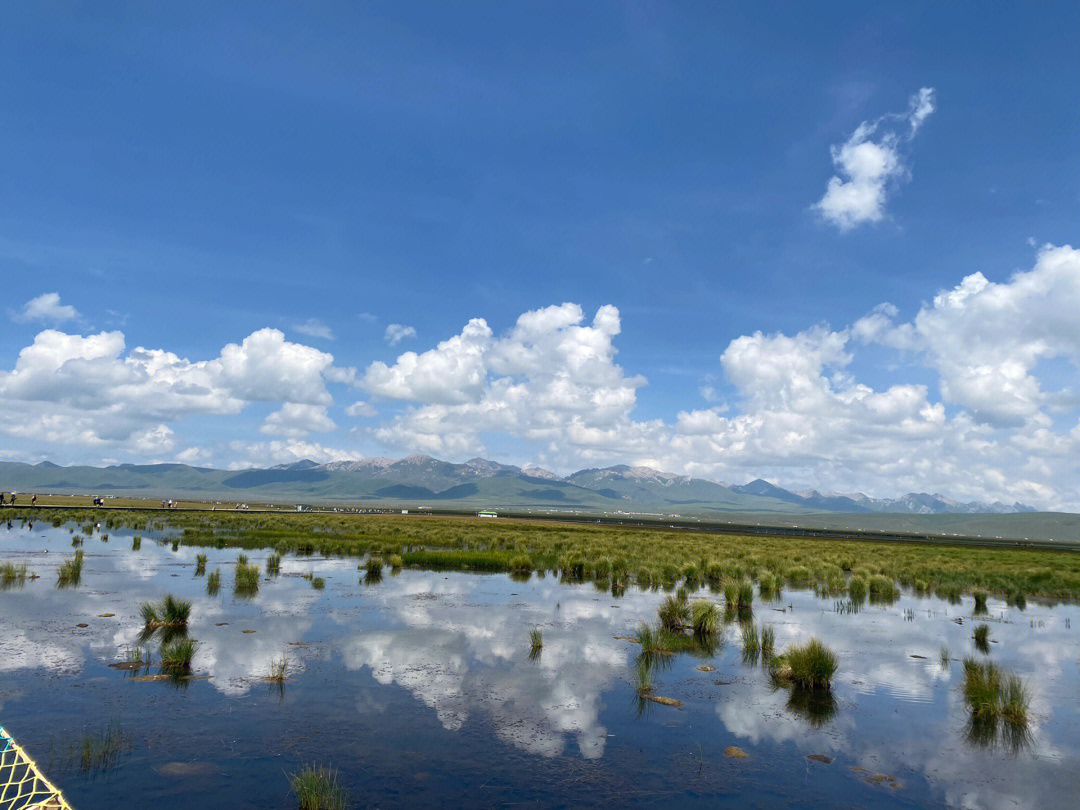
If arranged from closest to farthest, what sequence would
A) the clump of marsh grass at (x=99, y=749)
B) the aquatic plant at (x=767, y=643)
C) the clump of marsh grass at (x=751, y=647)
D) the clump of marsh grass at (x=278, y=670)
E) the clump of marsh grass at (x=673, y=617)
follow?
the clump of marsh grass at (x=99, y=749) < the clump of marsh grass at (x=278, y=670) < the clump of marsh grass at (x=751, y=647) < the aquatic plant at (x=767, y=643) < the clump of marsh grass at (x=673, y=617)

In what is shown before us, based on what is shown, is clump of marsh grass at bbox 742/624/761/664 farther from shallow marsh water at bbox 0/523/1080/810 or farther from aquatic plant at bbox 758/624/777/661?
shallow marsh water at bbox 0/523/1080/810

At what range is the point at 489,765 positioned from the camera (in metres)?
11.4

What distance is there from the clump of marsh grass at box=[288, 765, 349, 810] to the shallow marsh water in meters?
0.28

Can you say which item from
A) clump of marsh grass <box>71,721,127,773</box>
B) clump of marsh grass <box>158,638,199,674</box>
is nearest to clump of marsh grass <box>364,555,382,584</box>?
clump of marsh grass <box>158,638,199,674</box>

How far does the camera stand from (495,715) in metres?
13.8

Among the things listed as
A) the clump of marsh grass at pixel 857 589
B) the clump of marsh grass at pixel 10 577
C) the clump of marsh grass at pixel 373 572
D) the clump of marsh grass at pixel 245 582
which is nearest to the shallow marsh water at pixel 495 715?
the clump of marsh grass at pixel 10 577

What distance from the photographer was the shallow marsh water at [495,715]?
10680mm

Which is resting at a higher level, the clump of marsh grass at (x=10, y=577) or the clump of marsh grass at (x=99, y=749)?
the clump of marsh grass at (x=99, y=749)

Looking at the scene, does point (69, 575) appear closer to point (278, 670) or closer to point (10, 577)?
point (10, 577)

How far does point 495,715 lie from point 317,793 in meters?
4.96

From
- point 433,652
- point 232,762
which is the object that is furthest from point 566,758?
point 433,652

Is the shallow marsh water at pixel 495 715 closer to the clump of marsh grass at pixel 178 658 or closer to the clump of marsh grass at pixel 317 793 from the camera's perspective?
the clump of marsh grass at pixel 317 793

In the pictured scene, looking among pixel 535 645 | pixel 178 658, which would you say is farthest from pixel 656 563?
pixel 178 658

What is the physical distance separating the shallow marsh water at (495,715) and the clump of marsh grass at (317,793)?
278 mm
